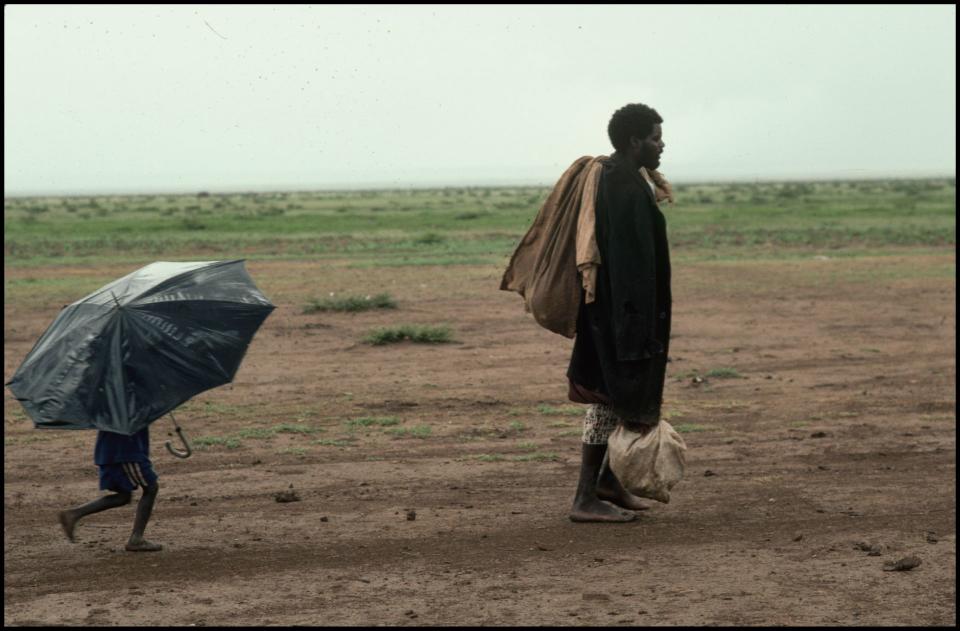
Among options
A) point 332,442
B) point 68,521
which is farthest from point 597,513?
point 332,442

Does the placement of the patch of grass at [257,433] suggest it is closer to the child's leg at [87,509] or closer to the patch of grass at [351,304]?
the child's leg at [87,509]

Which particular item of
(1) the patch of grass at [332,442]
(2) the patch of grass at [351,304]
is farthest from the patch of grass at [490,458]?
(2) the patch of grass at [351,304]

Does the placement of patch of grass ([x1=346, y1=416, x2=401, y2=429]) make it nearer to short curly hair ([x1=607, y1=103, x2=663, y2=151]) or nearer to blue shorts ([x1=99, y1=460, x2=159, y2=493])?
blue shorts ([x1=99, y1=460, x2=159, y2=493])

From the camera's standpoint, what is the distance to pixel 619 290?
6.00 m

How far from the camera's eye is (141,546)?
19.7ft

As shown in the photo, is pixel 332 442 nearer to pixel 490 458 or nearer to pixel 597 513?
pixel 490 458

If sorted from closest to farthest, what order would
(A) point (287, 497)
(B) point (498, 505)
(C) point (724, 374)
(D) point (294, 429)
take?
(B) point (498, 505) < (A) point (287, 497) < (D) point (294, 429) < (C) point (724, 374)

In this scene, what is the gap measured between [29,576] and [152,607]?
87 centimetres

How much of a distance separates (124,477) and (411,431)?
3.46 m

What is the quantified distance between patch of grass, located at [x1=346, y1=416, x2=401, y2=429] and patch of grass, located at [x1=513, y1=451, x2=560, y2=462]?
1546 millimetres

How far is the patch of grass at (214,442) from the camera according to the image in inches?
342

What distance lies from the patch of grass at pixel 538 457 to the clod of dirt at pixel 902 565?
2860 millimetres

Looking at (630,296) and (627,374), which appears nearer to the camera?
(630,296)

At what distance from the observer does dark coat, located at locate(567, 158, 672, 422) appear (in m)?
6.00
